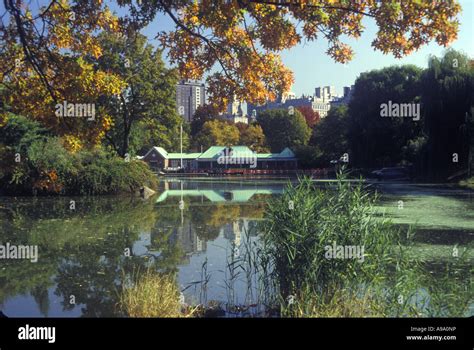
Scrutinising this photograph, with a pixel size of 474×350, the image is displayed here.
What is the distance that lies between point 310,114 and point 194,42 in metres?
4.05

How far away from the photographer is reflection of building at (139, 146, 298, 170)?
11.4 meters

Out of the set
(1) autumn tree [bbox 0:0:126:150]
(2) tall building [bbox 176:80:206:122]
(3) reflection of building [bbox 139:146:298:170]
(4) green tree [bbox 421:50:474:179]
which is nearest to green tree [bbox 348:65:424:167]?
(4) green tree [bbox 421:50:474:179]

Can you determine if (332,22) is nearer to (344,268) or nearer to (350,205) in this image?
(350,205)

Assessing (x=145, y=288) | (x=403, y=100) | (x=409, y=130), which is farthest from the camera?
(x=403, y=100)

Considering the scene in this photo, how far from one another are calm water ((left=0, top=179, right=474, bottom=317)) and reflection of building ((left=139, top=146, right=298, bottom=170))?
0.76 meters

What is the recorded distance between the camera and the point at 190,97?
257 inches

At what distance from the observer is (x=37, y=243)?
370 inches

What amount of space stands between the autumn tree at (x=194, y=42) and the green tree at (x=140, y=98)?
0.69 m

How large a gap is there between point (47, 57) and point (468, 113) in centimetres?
2009

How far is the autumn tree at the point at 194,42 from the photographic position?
17.1 ft

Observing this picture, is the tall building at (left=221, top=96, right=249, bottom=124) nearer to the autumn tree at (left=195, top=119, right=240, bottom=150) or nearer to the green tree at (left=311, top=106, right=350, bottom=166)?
the autumn tree at (left=195, top=119, right=240, bottom=150)

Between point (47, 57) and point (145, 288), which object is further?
point (47, 57)

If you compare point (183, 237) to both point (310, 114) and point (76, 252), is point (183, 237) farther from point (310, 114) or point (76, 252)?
point (310, 114)
